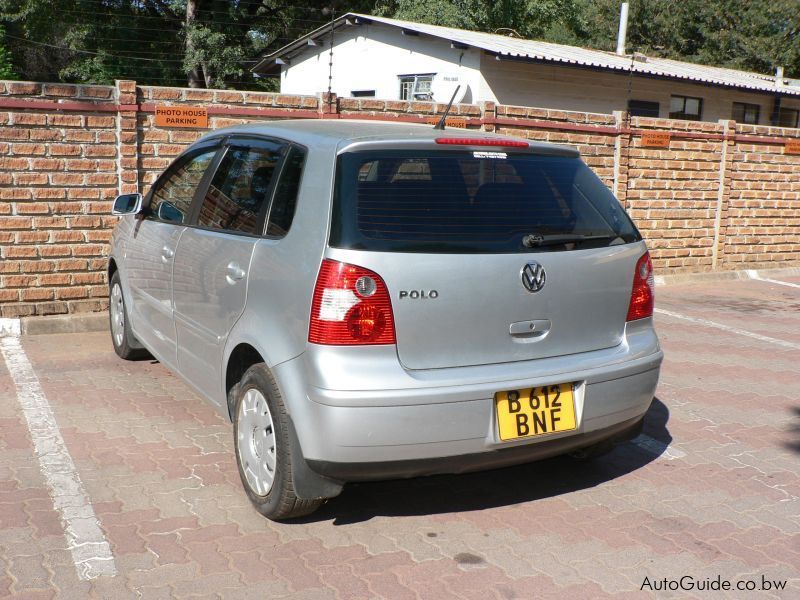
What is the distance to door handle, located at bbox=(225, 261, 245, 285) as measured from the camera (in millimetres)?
4037

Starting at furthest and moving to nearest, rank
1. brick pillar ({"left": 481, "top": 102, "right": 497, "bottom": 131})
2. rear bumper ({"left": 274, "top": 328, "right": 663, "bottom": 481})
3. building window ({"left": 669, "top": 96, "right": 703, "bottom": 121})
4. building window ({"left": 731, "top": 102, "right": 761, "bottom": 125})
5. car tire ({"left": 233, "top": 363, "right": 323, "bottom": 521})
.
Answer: building window ({"left": 731, "top": 102, "right": 761, "bottom": 125})
building window ({"left": 669, "top": 96, "right": 703, "bottom": 121})
brick pillar ({"left": 481, "top": 102, "right": 497, "bottom": 131})
car tire ({"left": 233, "top": 363, "right": 323, "bottom": 521})
rear bumper ({"left": 274, "top": 328, "right": 663, "bottom": 481})

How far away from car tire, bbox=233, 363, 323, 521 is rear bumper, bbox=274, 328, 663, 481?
13cm

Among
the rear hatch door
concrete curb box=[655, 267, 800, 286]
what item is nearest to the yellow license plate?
the rear hatch door

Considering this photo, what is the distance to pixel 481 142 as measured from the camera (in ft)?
12.8

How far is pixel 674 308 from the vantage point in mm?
9875

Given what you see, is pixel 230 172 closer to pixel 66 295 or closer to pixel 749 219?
pixel 66 295

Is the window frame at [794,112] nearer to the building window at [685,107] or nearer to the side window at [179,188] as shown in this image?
the building window at [685,107]

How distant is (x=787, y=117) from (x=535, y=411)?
77.9ft

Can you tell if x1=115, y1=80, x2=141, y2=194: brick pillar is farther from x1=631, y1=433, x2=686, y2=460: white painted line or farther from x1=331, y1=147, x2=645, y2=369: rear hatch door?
x1=631, y1=433, x2=686, y2=460: white painted line

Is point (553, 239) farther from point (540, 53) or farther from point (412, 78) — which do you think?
point (412, 78)

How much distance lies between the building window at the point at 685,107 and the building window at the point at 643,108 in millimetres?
506

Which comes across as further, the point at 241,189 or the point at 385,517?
the point at 241,189

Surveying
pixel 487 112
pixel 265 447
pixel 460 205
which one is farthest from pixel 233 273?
pixel 487 112

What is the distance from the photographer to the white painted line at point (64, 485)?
3.56 meters
